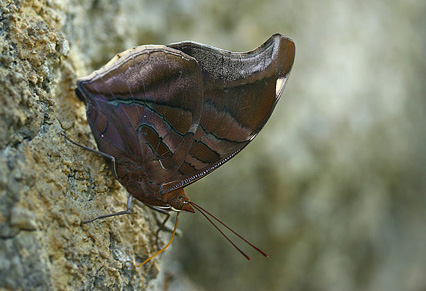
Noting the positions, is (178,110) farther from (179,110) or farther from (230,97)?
(230,97)

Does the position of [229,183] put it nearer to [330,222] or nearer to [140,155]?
[330,222]

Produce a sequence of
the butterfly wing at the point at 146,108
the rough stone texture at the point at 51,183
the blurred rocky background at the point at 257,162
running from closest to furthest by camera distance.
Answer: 1. the rough stone texture at the point at 51,183
2. the blurred rocky background at the point at 257,162
3. the butterfly wing at the point at 146,108

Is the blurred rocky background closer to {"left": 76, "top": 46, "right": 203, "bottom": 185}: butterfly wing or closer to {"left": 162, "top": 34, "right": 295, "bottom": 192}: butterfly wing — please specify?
{"left": 76, "top": 46, "right": 203, "bottom": 185}: butterfly wing

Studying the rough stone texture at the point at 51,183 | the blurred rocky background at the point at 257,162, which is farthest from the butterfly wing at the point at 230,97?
the blurred rocky background at the point at 257,162

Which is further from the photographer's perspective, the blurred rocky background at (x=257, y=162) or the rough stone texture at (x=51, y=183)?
the blurred rocky background at (x=257, y=162)

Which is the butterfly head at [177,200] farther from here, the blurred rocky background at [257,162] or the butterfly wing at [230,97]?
the blurred rocky background at [257,162]

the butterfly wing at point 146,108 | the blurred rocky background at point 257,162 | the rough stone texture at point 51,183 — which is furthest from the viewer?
the butterfly wing at point 146,108

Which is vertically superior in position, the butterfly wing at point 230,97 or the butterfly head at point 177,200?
the butterfly wing at point 230,97

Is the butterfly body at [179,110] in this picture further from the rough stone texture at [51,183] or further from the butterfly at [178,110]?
the rough stone texture at [51,183]

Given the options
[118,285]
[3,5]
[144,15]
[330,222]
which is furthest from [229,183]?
[3,5]

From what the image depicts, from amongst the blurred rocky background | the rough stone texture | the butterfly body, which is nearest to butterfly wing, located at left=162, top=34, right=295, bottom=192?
the butterfly body
